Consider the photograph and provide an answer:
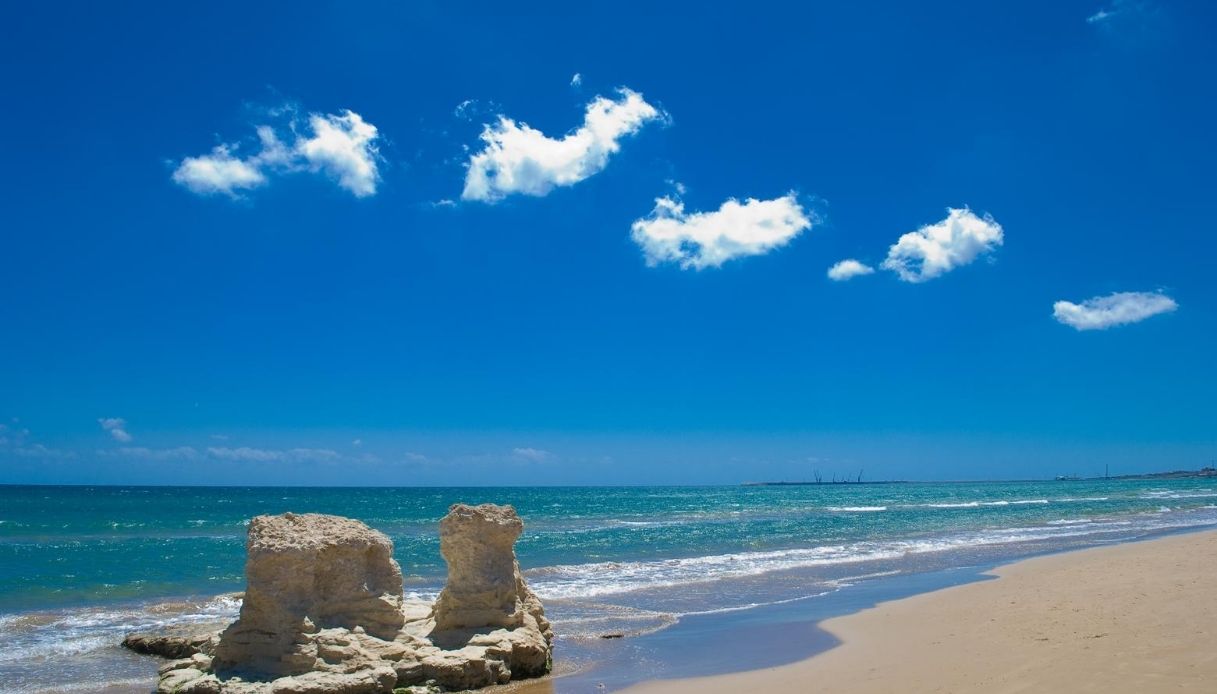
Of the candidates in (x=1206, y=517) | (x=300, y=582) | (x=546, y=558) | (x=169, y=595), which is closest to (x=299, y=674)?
(x=300, y=582)

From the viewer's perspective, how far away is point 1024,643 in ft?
35.8

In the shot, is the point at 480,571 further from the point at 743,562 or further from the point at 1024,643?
the point at 743,562

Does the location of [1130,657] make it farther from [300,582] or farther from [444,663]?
[300,582]

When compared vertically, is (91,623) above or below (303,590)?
below

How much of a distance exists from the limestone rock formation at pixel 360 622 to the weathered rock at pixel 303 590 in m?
0.01

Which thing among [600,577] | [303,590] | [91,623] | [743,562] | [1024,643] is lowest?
[743,562]

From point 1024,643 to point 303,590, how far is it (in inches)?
350

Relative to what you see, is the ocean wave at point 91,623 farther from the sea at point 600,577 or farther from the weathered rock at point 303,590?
the weathered rock at point 303,590

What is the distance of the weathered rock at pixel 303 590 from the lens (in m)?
9.38

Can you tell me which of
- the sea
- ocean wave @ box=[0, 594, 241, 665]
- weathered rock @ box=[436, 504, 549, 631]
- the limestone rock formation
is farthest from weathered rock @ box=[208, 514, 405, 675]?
ocean wave @ box=[0, 594, 241, 665]

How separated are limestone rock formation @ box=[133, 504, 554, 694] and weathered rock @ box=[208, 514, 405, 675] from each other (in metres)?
0.01

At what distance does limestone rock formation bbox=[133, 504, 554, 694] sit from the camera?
9.27m

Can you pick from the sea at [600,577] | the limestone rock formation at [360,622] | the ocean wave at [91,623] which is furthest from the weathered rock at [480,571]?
the ocean wave at [91,623]

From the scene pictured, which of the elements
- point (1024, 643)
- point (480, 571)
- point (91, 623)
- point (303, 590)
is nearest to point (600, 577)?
point (480, 571)
